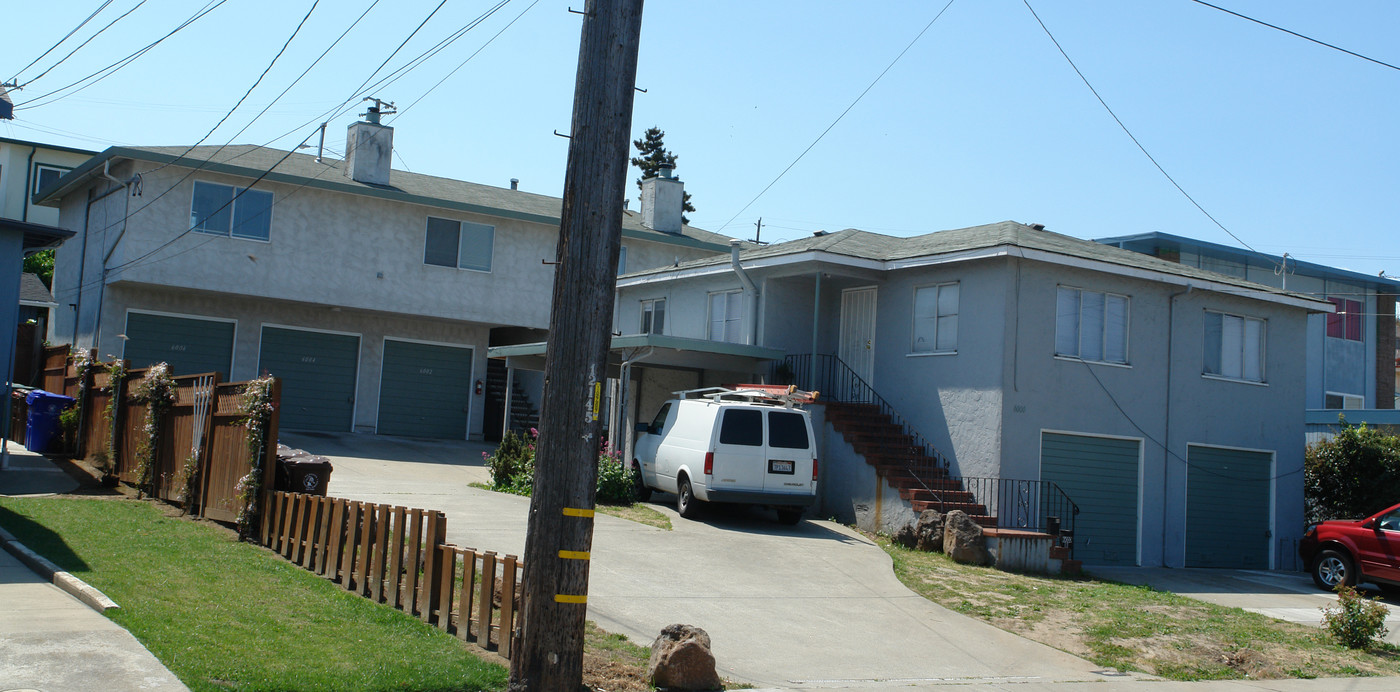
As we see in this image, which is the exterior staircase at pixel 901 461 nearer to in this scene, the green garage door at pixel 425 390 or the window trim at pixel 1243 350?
the window trim at pixel 1243 350

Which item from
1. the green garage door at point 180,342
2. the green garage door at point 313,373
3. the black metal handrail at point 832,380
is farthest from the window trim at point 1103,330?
the green garage door at point 180,342

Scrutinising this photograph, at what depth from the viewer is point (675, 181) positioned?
3375 cm

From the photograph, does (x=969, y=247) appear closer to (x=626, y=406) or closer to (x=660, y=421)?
(x=660, y=421)

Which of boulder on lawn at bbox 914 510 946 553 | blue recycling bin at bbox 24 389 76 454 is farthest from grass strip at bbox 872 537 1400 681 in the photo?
blue recycling bin at bbox 24 389 76 454

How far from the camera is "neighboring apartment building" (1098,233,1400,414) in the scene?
33.0 m

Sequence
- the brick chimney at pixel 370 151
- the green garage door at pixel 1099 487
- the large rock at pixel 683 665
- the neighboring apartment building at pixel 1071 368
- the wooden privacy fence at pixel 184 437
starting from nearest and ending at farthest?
the large rock at pixel 683 665 < the wooden privacy fence at pixel 184 437 < the neighboring apartment building at pixel 1071 368 < the green garage door at pixel 1099 487 < the brick chimney at pixel 370 151

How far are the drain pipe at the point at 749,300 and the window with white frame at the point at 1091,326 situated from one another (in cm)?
577

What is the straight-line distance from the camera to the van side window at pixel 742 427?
1652 centimetres

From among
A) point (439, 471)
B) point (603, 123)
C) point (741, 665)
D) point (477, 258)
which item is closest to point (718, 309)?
point (439, 471)

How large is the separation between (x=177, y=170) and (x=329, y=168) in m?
3.95

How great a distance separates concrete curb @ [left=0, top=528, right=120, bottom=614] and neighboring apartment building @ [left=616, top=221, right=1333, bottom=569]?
11.7 m

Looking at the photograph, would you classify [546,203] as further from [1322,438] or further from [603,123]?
[603,123]

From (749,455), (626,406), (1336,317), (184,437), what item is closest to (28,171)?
(626,406)

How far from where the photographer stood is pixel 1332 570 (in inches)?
664
